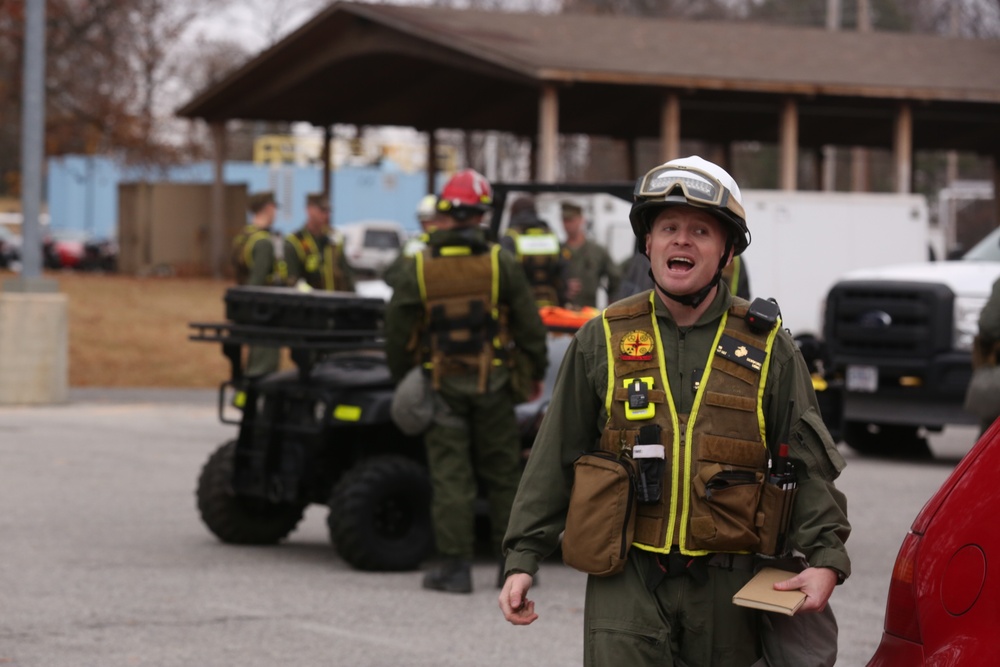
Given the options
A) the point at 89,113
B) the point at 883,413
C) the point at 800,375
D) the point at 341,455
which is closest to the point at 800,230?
the point at 883,413

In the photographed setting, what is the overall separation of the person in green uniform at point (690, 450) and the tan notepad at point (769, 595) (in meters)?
0.06

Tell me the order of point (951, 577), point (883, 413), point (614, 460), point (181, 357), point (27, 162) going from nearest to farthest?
point (951, 577) < point (614, 460) < point (883, 413) < point (27, 162) < point (181, 357)

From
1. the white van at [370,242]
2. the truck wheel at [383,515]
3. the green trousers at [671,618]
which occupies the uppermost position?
the white van at [370,242]

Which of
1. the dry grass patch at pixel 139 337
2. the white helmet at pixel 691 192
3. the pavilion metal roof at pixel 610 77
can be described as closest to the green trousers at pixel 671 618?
the white helmet at pixel 691 192

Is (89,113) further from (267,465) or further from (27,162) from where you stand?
(267,465)

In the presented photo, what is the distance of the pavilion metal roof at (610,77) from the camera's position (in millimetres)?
28031

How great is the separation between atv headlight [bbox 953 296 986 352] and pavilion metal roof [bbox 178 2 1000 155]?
1278 cm

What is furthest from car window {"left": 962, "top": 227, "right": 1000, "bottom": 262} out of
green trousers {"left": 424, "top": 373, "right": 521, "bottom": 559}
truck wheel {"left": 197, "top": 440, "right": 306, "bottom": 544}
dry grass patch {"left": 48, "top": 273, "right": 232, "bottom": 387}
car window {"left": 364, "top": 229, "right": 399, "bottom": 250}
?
car window {"left": 364, "top": 229, "right": 399, "bottom": 250}

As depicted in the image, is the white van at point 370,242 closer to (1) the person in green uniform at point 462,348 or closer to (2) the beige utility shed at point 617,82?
(2) the beige utility shed at point 617,82

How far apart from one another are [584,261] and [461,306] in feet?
22.2

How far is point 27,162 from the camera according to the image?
715 inches

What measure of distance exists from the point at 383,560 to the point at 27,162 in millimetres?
10610

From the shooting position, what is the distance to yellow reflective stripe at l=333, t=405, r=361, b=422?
8969 millimetres

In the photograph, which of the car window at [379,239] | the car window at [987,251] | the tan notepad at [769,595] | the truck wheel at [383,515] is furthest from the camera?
the car window at [379,239]
